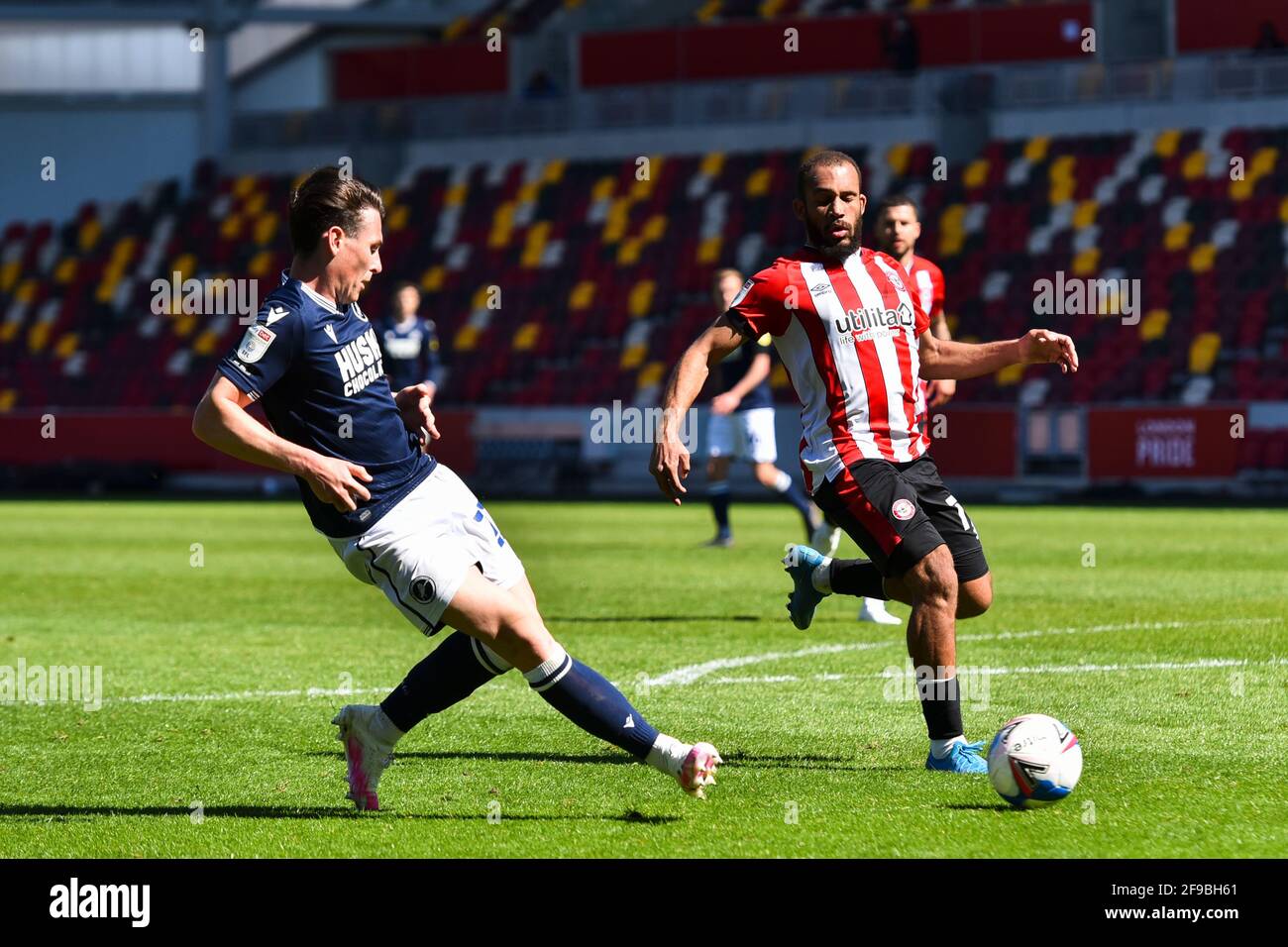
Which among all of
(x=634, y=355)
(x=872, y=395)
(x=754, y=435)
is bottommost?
(x=634, y=355)

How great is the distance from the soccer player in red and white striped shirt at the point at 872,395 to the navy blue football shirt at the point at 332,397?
0.95 m

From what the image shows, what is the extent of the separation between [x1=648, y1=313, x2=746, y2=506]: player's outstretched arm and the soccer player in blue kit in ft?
1.73

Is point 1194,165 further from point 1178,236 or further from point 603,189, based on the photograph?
point 603,189

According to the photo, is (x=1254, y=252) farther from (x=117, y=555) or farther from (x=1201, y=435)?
(x=117, y=555)

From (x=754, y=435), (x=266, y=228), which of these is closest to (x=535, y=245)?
(x=266, y=228)

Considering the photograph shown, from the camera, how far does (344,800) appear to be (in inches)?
238

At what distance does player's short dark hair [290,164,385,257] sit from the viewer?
18.6ft

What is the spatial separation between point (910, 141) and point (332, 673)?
24.8 m

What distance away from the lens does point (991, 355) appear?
677 centimetres

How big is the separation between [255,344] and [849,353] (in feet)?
6.69

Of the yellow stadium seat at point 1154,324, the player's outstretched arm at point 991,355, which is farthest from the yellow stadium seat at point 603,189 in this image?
the player's outstretched arm at point 991,355

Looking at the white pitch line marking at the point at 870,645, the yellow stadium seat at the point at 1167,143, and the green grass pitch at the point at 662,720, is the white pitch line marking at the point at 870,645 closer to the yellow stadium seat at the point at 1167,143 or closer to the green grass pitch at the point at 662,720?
the green grass pitch at the point at 662,720

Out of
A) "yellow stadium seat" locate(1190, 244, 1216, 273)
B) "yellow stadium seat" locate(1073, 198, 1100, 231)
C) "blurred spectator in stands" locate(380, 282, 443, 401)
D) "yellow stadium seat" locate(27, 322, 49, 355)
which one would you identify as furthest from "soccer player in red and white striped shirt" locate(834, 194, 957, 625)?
"yellow stadium seat" locate(27, 322, 49, 355)

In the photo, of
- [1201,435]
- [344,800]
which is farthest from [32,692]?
[1201,435]
